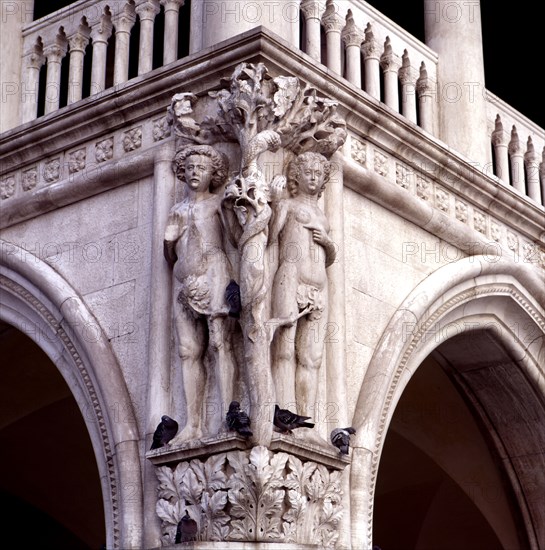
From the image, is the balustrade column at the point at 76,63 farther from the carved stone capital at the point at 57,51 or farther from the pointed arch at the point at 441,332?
the pointed arch at the point at 441,332

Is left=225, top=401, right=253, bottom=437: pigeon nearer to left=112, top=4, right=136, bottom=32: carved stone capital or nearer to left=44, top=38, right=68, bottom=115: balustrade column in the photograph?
left=44, top=38, right=68, bottom=115: balustrade column

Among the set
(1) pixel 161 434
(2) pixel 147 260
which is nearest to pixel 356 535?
(1) pixel 161 434

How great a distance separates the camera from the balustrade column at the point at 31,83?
11.4 m

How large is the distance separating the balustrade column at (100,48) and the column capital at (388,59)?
2.06m

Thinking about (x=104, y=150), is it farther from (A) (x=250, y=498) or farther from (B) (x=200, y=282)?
(A) (x=250, y=498)

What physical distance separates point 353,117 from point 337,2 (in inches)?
44.5

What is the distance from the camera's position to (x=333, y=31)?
10.9 metres

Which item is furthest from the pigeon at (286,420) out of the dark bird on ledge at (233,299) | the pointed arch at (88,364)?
the pointed arch at (88,364)

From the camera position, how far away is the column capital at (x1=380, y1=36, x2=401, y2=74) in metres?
11.4

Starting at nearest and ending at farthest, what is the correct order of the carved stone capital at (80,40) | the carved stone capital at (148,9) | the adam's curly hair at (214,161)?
the adam's curly hair at (214,161) < the carved stone capital at (148,9) < the carved stone capital at (80,40)

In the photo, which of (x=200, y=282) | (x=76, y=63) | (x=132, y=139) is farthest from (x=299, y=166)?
(x=76, y=63)

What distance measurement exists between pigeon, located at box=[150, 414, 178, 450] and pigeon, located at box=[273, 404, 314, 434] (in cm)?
70

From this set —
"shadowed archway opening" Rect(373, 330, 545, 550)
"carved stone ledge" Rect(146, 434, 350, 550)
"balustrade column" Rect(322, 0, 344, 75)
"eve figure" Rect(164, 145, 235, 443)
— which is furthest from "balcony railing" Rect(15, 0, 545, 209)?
"carved stone ledge" Rect(146, 434, 350, 550)

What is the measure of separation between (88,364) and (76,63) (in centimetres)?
243
